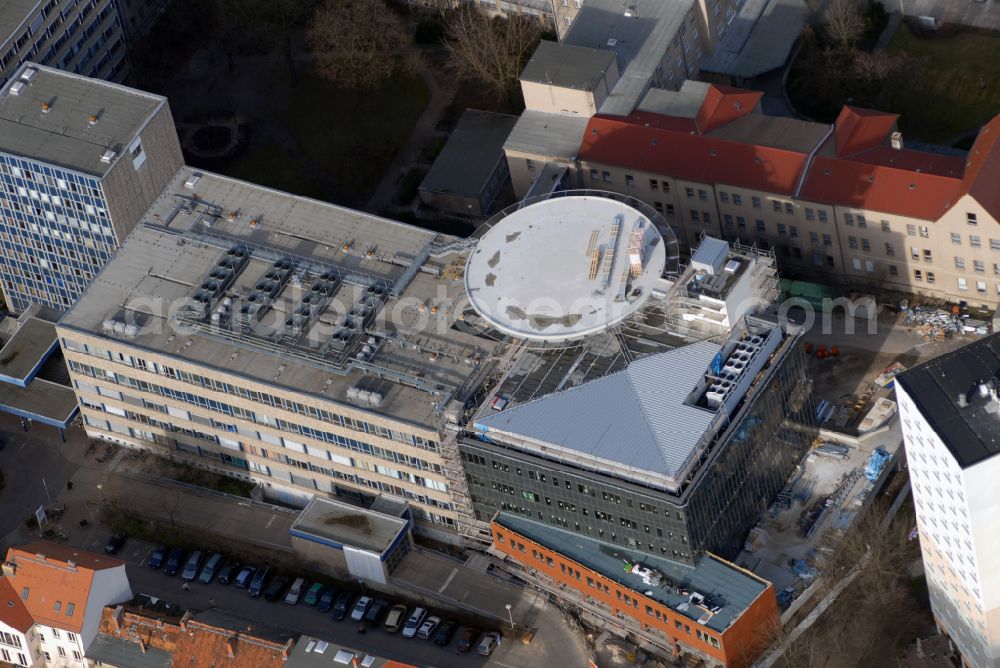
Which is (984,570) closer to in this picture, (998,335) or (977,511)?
(977,511)

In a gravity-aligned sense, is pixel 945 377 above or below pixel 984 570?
above

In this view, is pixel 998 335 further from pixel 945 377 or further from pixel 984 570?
pixel 984 570

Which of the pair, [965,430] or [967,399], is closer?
[965,430]

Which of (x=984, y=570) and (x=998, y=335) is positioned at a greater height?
(x=998, y=335)

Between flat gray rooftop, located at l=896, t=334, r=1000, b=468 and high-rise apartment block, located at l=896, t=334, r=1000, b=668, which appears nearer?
high-rise apartment block, located at l=896, t=334, r=1000, b=668

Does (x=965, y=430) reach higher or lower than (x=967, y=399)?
lower

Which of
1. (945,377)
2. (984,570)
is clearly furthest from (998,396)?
(984,570)

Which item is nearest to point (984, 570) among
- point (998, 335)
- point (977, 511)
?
point (977, 511)

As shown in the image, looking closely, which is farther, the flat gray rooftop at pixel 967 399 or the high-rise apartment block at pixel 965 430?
the flat gray rooftop at pixel 967 399
